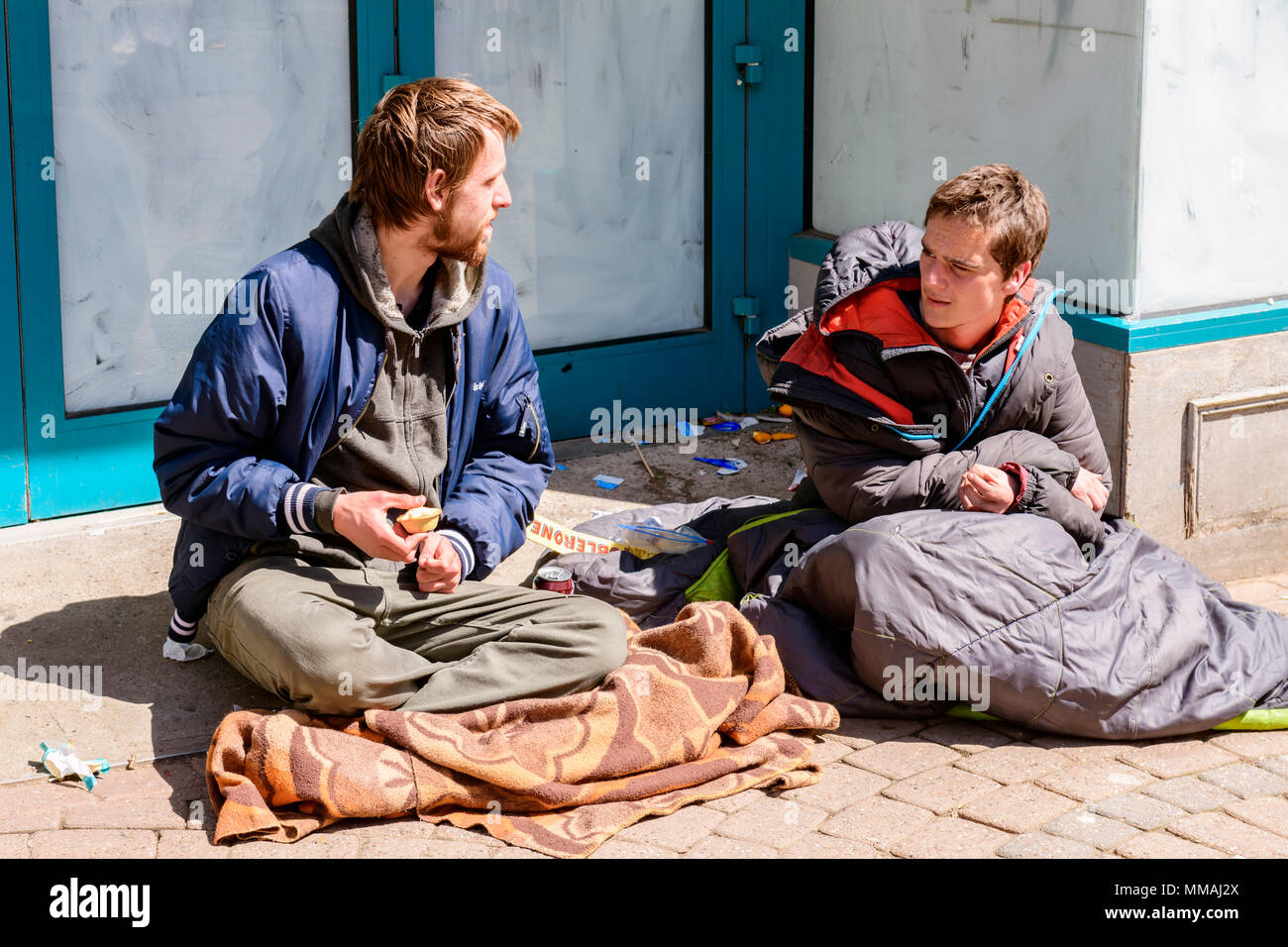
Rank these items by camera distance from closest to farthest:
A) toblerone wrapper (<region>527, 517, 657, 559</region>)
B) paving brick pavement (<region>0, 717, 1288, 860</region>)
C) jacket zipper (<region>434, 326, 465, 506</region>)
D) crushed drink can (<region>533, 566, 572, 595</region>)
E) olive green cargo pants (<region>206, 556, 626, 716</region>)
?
1. paving brick pavement (<region>0, 717, 1288, 860</region>)
2. olive green cargo pants (<region>206, 556, 626, 716</region>)
3. jacket zipper (<region>434, 326, 465, 506</region>)
4. crushed drink can (<region>533, 566, 572, 595</region>)
5. toblerone wrapper (<region>527, 517, 657, 559</region>)

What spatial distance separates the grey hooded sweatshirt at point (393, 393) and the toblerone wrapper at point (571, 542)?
90cm

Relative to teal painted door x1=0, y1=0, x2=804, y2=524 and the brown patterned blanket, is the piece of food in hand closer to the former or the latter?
the brown patterned blanket

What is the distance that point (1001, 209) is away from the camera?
164 inches

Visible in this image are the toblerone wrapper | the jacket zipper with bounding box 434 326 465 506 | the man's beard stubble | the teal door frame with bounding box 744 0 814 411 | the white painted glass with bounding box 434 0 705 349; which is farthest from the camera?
the teal door frame with bounding box 744 0 814 411

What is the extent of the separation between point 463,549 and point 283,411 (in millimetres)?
558

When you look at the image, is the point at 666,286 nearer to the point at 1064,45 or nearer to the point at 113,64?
the point at 1064,45

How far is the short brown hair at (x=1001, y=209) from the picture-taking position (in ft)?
13.7

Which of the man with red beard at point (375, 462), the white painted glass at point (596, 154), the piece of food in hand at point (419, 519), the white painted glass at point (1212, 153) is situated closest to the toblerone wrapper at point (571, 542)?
the man with red beard at point (375, 462)

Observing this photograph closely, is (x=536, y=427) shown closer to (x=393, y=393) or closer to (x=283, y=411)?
(x=393, y=393)

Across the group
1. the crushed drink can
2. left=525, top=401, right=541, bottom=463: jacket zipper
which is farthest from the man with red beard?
the crushed drink can

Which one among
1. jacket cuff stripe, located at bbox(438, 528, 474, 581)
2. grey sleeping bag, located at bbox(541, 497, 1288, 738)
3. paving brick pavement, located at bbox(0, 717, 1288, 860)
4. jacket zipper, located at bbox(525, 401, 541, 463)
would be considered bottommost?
paving brick pavement, located at bbox(0, 717, 1288, 860)

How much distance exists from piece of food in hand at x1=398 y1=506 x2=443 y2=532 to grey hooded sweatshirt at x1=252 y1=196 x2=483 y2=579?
4.1 inches

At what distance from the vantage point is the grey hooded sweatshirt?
3.97 metres

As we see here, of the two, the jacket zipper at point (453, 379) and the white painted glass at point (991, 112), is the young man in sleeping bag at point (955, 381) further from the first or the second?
the jacket zipper at point (453, 379)
